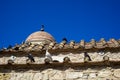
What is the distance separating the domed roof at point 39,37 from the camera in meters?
16.5

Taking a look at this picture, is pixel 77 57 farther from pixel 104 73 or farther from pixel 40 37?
pixel 104 73

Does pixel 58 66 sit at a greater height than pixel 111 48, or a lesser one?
lesser

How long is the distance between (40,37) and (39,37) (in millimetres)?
71

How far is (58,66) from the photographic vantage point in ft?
20.5

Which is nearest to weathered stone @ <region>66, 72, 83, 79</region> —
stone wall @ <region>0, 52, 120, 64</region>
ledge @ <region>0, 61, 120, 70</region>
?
ledge @ <region>0, 61, 120, 70</region>

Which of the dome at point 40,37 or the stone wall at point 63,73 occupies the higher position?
the dome at point 40,37

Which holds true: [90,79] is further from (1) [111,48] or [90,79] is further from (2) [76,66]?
(1) [111,48]

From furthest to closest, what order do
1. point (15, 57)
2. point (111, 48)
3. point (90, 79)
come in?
1. point (15, 57)
2. point (111, 48)
3. point (90, 79)

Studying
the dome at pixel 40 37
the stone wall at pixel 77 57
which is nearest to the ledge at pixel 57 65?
the stone wall at pixel 77 57

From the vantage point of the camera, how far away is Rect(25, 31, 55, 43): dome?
53.8 feet

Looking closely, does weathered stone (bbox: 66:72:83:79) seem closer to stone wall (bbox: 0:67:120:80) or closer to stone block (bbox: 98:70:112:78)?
stone wall (bbox: 0:67:120:80)

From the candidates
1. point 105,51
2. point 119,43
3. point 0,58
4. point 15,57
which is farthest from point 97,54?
point 0,58

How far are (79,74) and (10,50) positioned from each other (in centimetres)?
800

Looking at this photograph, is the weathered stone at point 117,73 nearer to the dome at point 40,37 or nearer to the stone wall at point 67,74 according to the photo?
the stone wall at point 67,74
